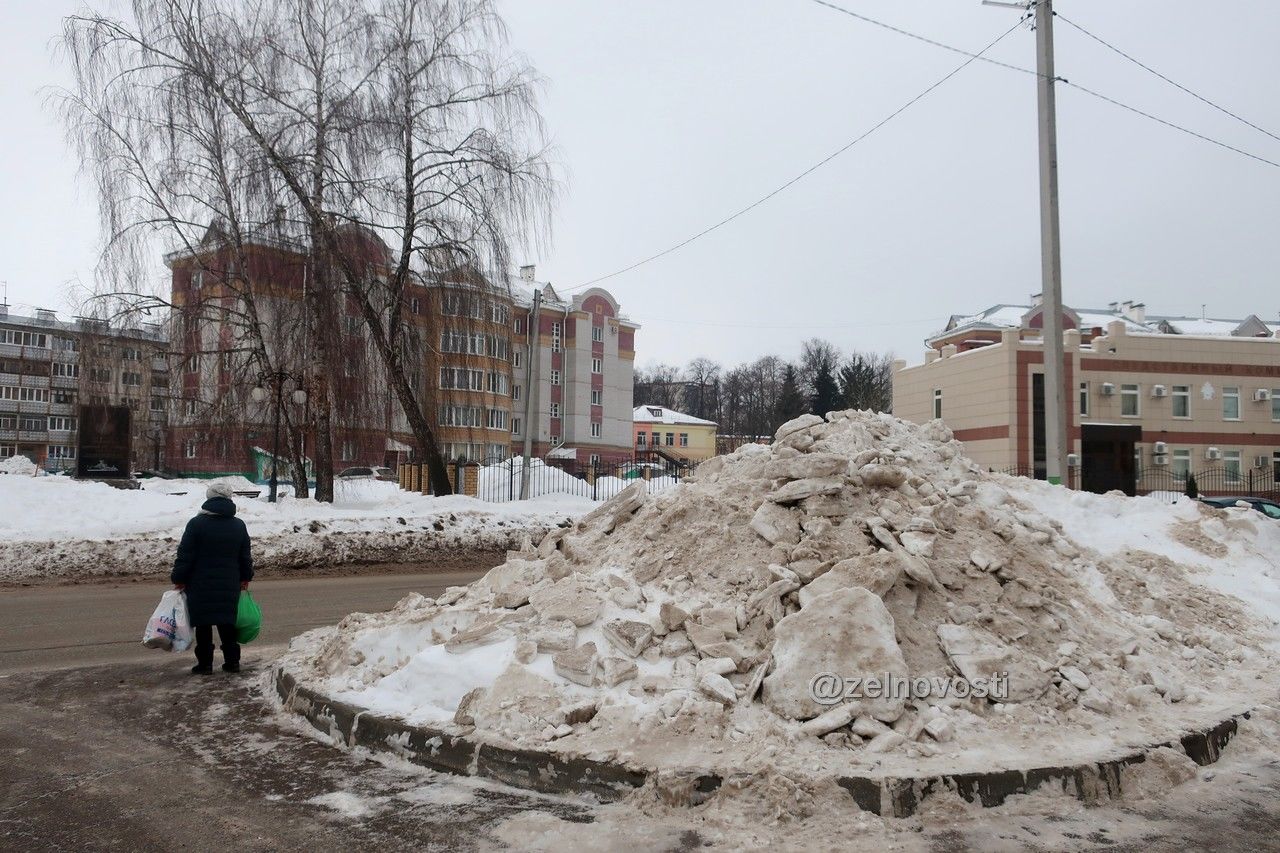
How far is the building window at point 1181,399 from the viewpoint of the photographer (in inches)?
1538

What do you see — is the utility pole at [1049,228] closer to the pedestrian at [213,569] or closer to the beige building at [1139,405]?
the pedestrian at [213,569]

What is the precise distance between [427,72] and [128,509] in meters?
11.1

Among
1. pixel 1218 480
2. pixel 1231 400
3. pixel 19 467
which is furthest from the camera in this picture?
pixel 1231 400

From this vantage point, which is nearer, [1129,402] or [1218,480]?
[1218,480]

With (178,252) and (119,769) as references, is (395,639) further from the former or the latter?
(178,252)

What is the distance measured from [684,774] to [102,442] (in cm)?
2718

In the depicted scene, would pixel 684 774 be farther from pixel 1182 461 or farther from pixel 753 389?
pixel 753 389

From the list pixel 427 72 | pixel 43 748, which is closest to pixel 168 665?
pixel 43 748

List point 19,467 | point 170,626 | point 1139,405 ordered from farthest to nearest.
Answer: point 1139,405 → point 19,467 → point 170,626

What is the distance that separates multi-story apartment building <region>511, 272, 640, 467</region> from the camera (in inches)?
→ 2405

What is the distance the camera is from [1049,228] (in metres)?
13.2

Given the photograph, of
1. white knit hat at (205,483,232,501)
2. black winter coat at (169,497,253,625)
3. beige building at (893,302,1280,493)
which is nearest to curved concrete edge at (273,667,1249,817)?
black winter coat at (169,497,253,625)

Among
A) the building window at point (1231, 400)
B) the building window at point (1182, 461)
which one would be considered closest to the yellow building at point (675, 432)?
the building window at point (1182, 461)

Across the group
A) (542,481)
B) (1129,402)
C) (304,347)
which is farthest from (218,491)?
(1129,402)
